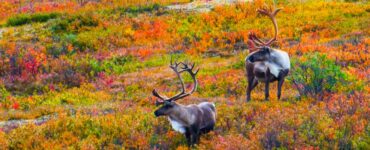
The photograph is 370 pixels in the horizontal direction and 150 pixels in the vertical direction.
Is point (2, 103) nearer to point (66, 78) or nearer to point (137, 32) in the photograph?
point (66, 78)

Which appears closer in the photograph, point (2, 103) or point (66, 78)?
point (2, 103)

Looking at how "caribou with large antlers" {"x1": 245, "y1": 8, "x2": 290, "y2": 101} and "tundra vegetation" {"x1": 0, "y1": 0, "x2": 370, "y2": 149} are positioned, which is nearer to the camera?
"tundra vegetation" {"x1": 0, "y1": 0, "x2": 370, "y2": 149}

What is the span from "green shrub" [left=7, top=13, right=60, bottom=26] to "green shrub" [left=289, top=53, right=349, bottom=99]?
2048 centimetres

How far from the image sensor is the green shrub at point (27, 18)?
104 ft

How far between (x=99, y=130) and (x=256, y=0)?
2165cm

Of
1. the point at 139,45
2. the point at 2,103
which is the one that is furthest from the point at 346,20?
the point at 2,103

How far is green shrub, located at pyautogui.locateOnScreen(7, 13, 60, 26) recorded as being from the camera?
104ft

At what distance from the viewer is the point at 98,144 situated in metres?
12.1

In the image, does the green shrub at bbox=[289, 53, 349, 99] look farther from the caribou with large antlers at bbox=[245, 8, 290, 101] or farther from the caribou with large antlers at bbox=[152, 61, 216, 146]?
the caribou with large antlers at bbox=[152, 61, 216, 146]

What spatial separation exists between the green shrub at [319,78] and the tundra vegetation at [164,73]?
0.12 ft

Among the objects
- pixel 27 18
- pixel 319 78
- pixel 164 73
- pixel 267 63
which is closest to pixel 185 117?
pixel 267 63

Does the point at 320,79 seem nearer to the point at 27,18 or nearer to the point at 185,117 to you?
the point at 185,117

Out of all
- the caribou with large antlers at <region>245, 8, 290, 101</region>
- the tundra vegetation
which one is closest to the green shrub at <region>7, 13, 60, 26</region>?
the tundra vegetation

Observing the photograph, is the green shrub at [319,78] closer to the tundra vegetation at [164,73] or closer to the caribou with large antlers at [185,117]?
the tundra vegetation at [164,73]
